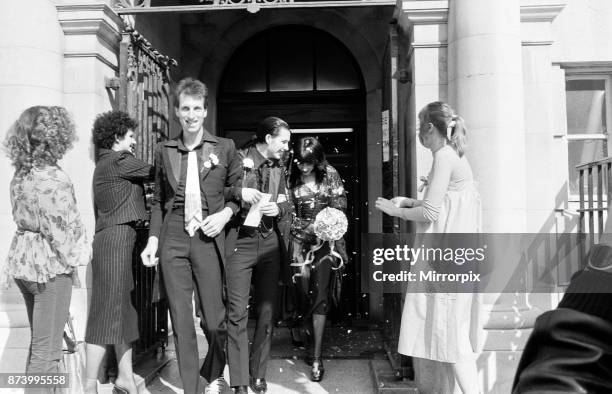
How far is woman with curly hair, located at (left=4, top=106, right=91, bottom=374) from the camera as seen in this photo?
3.57 metres

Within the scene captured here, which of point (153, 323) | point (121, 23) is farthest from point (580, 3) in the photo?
point (153, 323)

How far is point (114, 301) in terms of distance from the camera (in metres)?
4.09

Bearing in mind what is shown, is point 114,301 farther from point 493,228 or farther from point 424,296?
point 493,228

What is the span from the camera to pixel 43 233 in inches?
143

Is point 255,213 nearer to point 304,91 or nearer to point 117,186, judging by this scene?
point 117,186

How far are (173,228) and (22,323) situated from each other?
1.64 metres

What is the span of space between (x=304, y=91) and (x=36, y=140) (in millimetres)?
4804

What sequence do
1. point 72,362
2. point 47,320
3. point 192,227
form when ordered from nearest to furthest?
point 47,320, point 192,227, point 72,362

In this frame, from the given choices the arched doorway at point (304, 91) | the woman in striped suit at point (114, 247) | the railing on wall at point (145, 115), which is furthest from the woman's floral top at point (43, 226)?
the arched doorway at point (304, 91)

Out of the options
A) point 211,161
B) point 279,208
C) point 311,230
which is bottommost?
point 311,230

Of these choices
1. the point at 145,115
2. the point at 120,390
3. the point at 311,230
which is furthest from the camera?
the point at 311,230

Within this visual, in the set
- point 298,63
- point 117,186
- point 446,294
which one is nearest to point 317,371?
point 446,294

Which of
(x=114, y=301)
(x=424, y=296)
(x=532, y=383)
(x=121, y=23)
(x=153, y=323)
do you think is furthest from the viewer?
(x=153, y=323)

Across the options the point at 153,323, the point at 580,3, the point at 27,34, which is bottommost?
the point at 153,323
